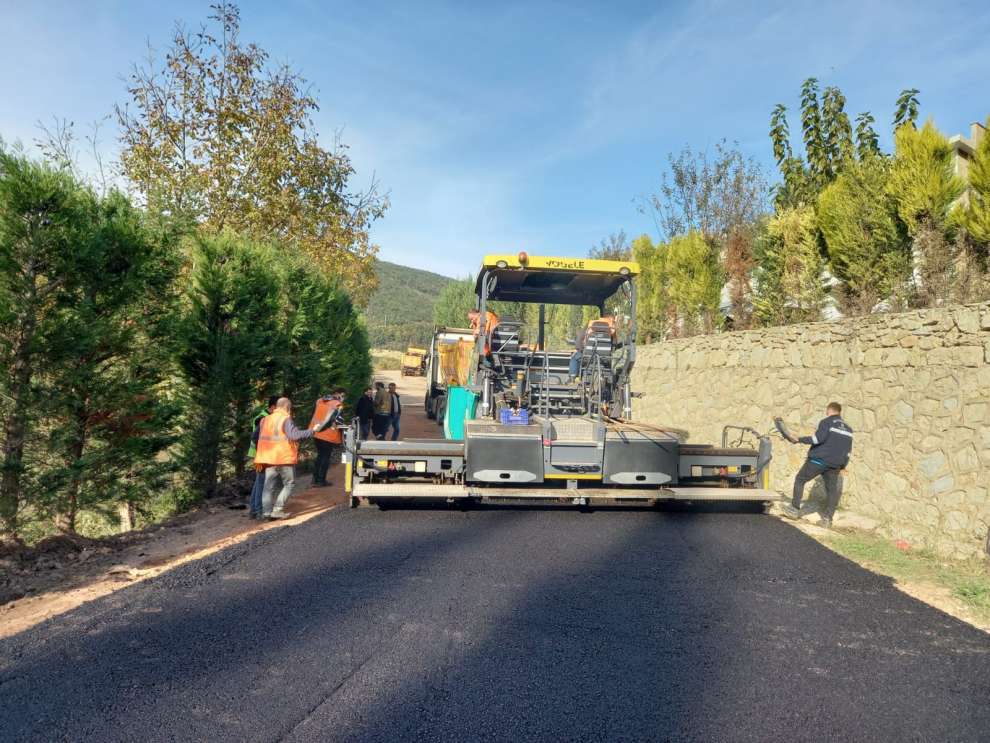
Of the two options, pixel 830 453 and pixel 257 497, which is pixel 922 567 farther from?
pixel 257 497

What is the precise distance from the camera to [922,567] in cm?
629

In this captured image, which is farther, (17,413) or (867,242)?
(867,242)

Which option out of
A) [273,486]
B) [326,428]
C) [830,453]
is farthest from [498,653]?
[326,428]

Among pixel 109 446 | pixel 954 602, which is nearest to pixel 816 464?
pixel 954 602

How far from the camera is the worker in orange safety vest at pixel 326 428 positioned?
9266 mm

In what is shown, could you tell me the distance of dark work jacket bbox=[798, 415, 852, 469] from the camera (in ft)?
25.8

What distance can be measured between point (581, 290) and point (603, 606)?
557 centimetres

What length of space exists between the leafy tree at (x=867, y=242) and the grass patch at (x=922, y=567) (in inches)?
171

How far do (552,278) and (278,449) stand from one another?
428 centimetres

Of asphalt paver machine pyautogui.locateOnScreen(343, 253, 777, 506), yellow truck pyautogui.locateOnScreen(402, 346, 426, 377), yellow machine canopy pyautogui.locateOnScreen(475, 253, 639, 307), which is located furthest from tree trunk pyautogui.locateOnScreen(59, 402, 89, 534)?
yellow truck pyautogui.locateOnScreen(402, 346, 426, 377)

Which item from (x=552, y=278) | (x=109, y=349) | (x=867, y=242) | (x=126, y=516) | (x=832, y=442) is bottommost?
(x=126, y=516)

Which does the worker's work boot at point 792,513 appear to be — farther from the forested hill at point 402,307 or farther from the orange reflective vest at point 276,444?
the forested hill at point 402,307

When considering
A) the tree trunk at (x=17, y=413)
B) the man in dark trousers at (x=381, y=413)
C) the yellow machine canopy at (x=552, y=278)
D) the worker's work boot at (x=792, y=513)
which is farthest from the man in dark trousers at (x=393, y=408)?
the worker's work boot at (x=792, y=513)

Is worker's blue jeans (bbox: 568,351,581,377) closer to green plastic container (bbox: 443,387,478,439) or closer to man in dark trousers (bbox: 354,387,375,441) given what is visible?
green plastic container (bbox: 443,387,478,439)
